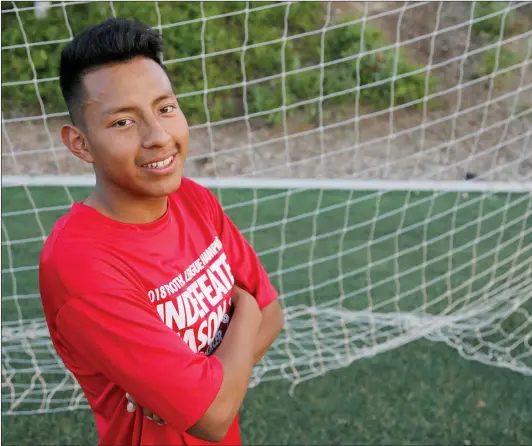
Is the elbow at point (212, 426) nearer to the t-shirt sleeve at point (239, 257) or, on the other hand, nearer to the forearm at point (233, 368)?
the forearm at point (233, 368)

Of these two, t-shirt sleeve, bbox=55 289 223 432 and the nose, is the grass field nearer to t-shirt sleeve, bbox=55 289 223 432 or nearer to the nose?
t-shirt sleeve, bbox=55 289 223 432

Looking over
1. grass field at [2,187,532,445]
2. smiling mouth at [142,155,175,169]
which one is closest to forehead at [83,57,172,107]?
smiling mouth at [142,155,175,169]

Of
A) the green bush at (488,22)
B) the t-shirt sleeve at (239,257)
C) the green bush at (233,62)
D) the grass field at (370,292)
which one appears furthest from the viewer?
the green bush at (488,22)

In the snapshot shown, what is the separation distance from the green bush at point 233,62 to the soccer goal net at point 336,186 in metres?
0.02

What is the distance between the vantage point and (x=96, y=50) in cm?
112

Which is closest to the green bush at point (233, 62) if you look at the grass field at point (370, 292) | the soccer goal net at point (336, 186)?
the soccer goal net at point (336, 186)

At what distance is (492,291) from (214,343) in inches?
88.2

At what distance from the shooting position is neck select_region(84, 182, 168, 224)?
1.22 metres

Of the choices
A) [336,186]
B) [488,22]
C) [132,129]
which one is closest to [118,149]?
[132,129]

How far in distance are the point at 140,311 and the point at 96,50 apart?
45 cm

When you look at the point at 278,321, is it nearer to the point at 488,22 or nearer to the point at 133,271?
the point at 133,271

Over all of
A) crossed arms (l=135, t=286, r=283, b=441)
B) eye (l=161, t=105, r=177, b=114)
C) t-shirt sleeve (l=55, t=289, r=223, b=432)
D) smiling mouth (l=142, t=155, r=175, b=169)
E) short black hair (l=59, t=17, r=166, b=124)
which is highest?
short black hair (l=59, t=17, r=166, b=124)

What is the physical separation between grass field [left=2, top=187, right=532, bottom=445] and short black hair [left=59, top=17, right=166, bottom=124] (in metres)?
1.70

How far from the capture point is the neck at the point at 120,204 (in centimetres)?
122
